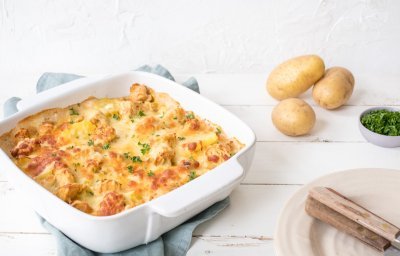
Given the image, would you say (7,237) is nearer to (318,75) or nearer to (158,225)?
(158,225)

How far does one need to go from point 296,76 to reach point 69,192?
3.46 feet

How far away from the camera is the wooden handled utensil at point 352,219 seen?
56.5 inches

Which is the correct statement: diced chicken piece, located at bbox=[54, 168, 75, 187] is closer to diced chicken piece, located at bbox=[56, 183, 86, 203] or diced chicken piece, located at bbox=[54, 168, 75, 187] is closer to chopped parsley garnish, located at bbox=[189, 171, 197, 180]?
diced chicken piece, located at bbox=[56, 183, 86, 203]

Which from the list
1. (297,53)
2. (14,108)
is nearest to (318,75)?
(297,53)

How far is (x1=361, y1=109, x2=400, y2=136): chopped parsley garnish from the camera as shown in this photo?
200 centimetres

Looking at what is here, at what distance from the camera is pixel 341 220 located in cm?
151

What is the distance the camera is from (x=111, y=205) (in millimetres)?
1483

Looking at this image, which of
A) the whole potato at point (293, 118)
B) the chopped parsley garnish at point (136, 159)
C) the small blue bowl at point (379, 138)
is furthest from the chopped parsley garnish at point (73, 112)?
the small blue bowl at point (379, 138)

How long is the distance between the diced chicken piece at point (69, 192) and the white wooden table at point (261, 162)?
164 millimetres

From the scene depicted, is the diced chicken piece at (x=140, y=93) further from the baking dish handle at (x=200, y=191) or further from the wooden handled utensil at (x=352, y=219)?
the wooden handled utensil at (x=352, y=219)

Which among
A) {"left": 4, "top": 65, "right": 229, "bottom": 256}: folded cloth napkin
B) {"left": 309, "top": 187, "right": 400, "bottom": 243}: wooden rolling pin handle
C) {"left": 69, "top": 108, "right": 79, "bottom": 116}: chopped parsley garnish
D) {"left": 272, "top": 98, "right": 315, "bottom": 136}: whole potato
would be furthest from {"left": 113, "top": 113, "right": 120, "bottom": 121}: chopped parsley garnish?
{"left": 309, "top": 187, "right": 400, "bottom": 243}: wooden rolling pin handle

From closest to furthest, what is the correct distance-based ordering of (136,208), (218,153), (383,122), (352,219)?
(136,208) → (352,219) → (218,153) → (383,122)

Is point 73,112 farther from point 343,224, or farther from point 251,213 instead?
point 343,224

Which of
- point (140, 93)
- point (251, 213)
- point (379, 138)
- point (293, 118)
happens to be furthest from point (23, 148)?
point (379, 138)
